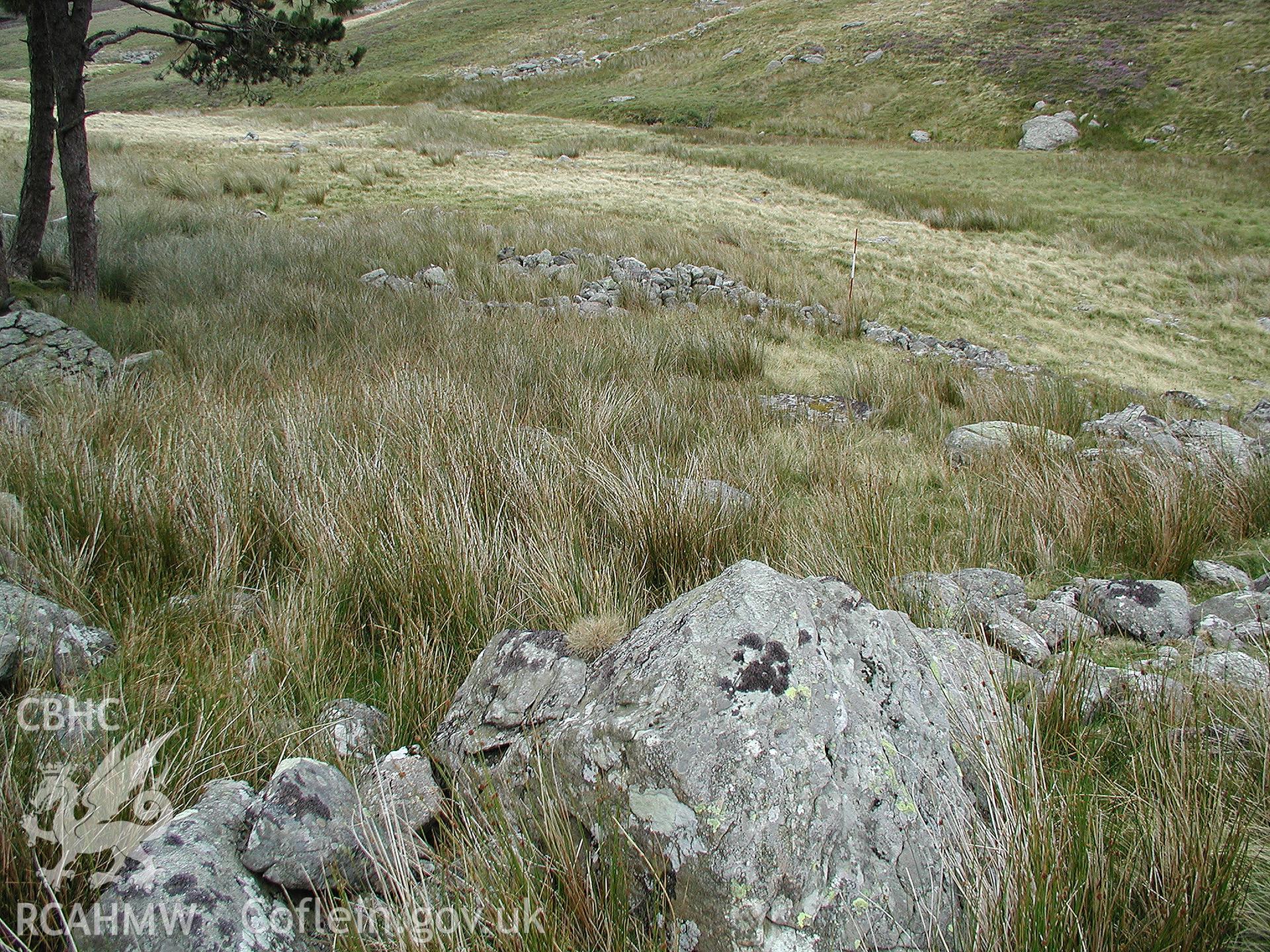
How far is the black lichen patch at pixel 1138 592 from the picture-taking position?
2.45 metres

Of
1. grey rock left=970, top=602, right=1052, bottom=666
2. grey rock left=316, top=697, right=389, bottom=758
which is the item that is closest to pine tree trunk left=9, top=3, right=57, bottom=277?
grey rock left=316, top=697, right=389, bottom=758

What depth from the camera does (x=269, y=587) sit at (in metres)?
2.34

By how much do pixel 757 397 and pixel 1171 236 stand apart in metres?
14.7

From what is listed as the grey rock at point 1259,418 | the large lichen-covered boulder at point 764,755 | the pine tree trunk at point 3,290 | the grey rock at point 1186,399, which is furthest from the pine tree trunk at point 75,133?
the grey rock at point 1186,399

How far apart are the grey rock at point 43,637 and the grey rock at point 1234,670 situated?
281 centimetres

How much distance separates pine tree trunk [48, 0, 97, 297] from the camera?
6.20 meters

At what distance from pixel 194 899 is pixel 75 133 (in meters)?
7.63

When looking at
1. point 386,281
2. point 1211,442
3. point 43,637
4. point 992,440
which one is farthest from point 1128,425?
point 386,281

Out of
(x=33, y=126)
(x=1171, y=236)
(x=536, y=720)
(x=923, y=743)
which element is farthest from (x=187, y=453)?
(x=1171, y=236)

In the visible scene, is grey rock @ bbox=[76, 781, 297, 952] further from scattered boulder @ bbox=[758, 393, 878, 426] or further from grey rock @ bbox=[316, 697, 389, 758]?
scattered boulder @ bbox=[758, 393, 878, 426]

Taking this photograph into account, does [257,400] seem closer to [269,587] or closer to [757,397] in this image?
[269,587]

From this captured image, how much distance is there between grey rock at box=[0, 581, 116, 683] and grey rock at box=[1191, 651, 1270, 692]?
2.81m

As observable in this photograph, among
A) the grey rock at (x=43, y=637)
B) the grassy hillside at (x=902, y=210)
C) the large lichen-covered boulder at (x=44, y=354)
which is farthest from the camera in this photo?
the grassy hillside at (x=902, y=210)

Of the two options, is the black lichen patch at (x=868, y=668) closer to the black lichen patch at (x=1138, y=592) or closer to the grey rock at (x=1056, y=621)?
the grey rock at (x=1056, y=621)
